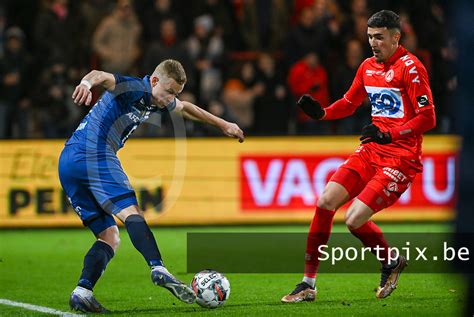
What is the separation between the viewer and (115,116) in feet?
26.7

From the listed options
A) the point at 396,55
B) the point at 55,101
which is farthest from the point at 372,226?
the point at 55,101

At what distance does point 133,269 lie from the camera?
439 inches

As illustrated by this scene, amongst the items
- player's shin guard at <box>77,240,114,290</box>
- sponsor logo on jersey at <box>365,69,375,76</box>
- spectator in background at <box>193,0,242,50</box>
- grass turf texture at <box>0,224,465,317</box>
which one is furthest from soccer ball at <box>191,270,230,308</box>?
spectator in background at <box>193,0,242,50</box>

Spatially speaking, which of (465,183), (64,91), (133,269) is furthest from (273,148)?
(465,183)

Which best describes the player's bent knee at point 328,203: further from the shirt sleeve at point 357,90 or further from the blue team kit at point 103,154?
the blue team kit at point 103,154

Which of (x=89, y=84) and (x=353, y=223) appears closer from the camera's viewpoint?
(x=89, y=84)

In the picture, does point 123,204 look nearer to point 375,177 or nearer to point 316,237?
point 316,237

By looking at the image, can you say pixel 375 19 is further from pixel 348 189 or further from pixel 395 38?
pixel 348 189

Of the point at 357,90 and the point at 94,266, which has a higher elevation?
the point at 357,90

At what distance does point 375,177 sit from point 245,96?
796cm

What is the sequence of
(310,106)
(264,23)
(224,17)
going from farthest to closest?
(264,23), (224,17), (310,106)

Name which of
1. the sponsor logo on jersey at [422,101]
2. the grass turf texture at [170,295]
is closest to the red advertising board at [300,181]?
the grass turf texture at [170,295]

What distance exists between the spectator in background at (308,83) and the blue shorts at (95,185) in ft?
26.8

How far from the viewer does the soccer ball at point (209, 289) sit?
7.90 m
